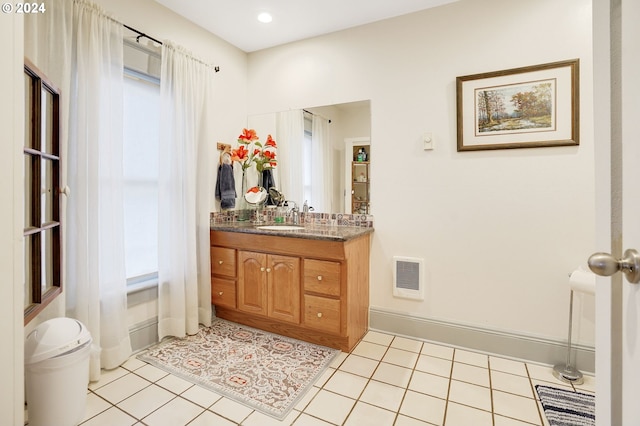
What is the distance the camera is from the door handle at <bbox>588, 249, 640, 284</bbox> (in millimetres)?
515

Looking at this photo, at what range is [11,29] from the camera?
0.81m

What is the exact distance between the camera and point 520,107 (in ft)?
7.22

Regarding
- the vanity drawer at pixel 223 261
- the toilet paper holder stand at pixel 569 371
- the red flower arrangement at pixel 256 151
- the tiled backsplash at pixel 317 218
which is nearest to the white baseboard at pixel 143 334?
the vanity drawer at pixel 223 261

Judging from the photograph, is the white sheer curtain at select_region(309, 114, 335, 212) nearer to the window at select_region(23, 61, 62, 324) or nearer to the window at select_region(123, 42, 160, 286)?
the window at select_region(123, 42, 160, 286)

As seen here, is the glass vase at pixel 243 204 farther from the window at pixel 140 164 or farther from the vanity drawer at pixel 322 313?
the vanity drawer at pixel 322 313

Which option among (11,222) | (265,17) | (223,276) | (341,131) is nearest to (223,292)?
(223,276)

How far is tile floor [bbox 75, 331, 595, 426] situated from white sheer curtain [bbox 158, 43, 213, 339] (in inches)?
18.4

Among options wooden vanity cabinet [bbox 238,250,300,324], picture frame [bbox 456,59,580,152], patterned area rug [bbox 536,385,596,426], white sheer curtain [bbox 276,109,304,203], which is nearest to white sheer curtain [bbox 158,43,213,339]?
wooden vanity cabinet [bbox 238,250,300,324]

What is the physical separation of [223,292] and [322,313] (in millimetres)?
955

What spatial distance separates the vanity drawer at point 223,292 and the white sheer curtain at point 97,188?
77 cm

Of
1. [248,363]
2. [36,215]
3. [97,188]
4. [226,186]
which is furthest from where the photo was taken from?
[226,186]

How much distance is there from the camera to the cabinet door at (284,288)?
7.91 ft

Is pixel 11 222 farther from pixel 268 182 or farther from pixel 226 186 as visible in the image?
pixel 268 182

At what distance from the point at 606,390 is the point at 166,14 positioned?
3.18m
